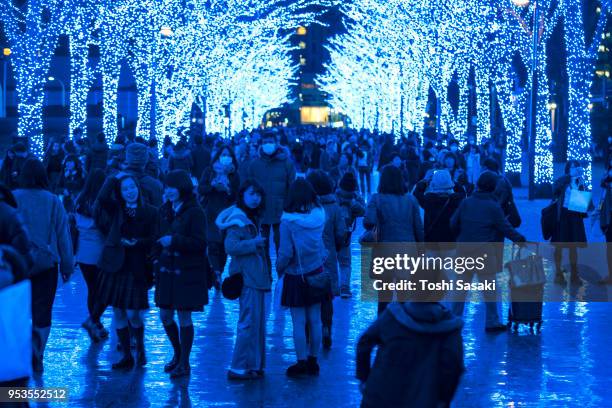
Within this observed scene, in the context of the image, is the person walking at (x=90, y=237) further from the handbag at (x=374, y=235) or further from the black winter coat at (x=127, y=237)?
the handbag at (x=374, y=235)

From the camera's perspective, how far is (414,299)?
6.50 m

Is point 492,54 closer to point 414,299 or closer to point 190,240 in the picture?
point 190,240

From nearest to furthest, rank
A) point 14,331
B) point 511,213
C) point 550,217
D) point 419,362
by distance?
1. point 419,362
2. point 14,331
3. point 511,213
4. point 550,217

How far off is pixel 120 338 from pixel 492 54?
3259 centimetres

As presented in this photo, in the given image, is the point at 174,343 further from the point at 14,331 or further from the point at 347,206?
the point at 347,206

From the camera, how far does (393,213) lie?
12.5 m

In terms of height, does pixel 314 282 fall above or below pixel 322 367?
above

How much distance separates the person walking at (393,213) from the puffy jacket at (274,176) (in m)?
4.38

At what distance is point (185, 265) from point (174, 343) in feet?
2.30

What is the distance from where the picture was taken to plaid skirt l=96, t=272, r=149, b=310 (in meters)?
10.8

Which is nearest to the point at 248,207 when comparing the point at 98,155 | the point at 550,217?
the point at 550,217

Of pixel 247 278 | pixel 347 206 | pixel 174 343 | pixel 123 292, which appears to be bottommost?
pixel 174 343

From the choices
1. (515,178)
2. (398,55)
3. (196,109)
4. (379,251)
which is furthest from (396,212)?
(196,109)

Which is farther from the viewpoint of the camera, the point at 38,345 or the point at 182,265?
the point at 38,345
